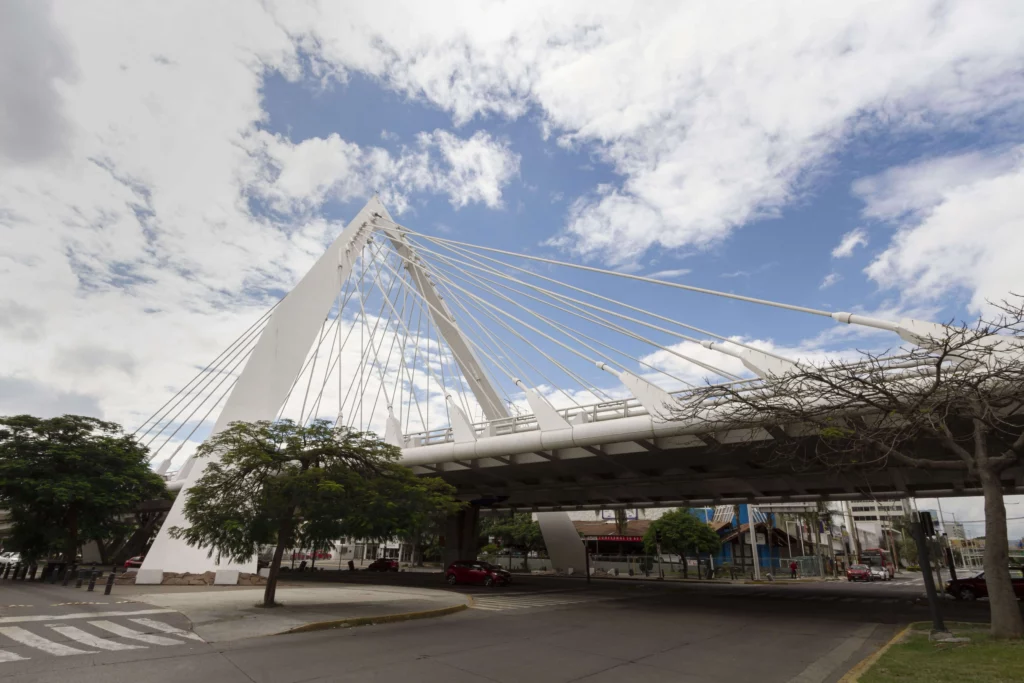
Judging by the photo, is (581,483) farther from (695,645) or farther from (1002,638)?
(1002,638)

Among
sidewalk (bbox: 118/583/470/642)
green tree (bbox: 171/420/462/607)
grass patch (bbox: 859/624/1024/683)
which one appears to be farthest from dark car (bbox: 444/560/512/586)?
grass patch (bbox: 859/624/1024/683)

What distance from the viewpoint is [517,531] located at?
6412 cm

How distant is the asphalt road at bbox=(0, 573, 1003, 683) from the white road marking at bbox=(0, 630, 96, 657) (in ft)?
0.11

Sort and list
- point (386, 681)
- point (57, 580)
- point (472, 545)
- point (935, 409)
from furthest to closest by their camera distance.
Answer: point (472, 545) < point (57, 580) < point (935, 409) < point (386, 681)

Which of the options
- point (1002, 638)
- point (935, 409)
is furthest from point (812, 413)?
point (1002, 638)

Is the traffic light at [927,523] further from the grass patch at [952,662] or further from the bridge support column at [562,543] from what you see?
the bridge support column at [562,543]

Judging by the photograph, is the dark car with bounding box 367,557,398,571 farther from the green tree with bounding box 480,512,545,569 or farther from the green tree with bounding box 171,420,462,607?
the green tree with bounding box 171,420,462,607

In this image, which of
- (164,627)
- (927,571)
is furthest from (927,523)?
(164,627)

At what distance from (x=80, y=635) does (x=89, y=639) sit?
0.61 m

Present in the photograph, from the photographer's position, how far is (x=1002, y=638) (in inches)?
424

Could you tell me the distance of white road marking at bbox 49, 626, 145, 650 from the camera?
11.0 metres

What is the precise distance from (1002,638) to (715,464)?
13863 mm

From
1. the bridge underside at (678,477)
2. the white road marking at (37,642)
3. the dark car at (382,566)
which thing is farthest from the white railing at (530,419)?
the dark car at (382,566)

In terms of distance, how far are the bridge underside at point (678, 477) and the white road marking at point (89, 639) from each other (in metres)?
15.6
